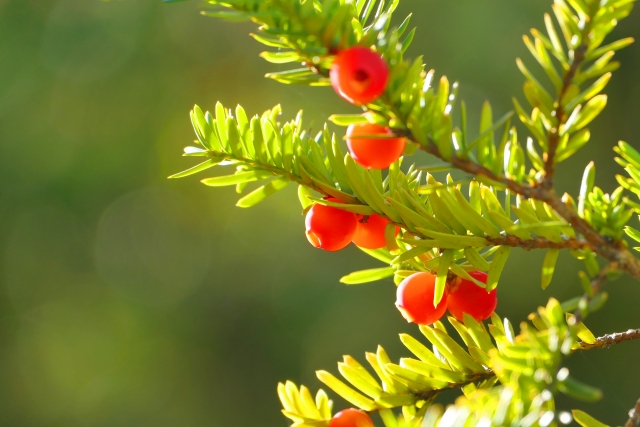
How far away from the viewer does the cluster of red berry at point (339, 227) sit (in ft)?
0.99

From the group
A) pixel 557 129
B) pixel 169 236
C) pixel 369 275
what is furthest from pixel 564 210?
pixel 169 236

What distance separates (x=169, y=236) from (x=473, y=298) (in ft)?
7.88

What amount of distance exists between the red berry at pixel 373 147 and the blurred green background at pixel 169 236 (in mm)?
2095

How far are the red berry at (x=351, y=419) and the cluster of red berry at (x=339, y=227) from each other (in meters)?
0.07

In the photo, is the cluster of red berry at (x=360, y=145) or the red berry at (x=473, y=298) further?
the red berry at (x=473, y=298)

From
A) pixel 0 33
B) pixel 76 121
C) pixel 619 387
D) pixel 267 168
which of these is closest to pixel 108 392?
pixel 76 121

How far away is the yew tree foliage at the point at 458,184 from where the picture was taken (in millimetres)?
192

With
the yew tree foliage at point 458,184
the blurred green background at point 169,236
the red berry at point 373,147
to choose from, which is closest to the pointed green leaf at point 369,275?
the yew tree foliage at point 458,184

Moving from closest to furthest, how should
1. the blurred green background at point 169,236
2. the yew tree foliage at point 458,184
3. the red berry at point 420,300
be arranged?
the yew tree foliage at point 458,184, the red berry at point 420,300, the blurred green background at point 169,236

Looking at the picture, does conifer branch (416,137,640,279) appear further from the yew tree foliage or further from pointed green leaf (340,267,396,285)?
pointed green leaf (340,267,396,285)

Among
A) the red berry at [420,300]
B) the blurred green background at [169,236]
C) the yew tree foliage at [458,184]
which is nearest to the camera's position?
the yew tree foliage at [458,184]

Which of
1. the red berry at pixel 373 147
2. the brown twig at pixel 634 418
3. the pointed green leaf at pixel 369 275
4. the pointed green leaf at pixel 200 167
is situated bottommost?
the pointed green leaf at pixel 369 275

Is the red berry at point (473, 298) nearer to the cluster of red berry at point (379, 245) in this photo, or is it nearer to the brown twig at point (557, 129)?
the cluster of red berry at point (379, 245)

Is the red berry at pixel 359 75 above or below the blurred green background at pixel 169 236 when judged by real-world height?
above
